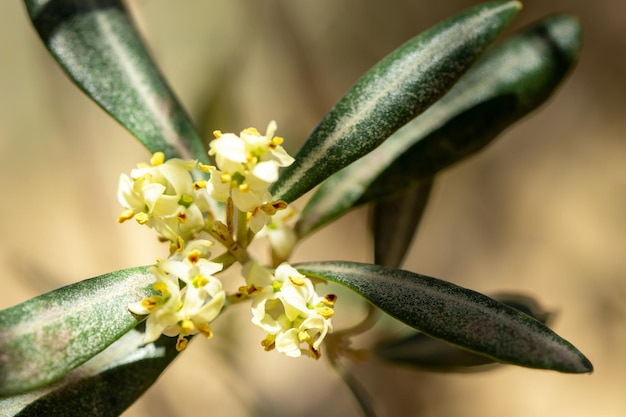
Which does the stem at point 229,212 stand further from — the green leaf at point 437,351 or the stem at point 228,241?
the green leaf at point 437,351

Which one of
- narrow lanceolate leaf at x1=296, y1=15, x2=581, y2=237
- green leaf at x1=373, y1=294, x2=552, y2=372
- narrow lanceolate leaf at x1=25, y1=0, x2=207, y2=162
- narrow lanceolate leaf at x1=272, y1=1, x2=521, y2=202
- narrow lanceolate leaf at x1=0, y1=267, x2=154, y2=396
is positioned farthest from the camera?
green leaf at x1=373, y1=294, x2=552, y2=372

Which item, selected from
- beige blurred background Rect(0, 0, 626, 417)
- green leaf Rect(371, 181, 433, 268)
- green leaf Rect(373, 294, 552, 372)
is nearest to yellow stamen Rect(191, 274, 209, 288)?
green leaf Rect(371, 181, 433, 268)

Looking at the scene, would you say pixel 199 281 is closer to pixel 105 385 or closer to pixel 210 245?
pixel 210 245

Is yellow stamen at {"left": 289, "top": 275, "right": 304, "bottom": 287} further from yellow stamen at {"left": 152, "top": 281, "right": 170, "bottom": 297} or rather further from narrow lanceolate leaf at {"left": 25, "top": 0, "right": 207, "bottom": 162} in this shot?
narrow lanceolate leaf at {"left": 25, "top": 0, "right": 207, "bottom": 162}

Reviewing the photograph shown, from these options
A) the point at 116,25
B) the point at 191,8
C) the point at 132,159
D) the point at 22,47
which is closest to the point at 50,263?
the point at 132,159

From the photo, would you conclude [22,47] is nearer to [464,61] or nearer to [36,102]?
[36,102]

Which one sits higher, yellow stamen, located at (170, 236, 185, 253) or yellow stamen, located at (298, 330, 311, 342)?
yellow stamen, located at (170, 236, 185, 253)

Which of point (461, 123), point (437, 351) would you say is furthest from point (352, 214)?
point (461, 123)

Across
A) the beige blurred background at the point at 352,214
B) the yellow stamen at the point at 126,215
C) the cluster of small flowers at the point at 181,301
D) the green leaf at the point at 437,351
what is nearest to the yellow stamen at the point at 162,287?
the cluster of small flowers at the point at 181,301
